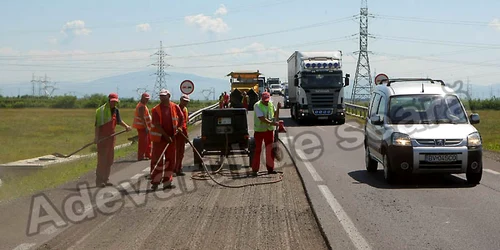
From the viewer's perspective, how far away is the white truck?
116ft

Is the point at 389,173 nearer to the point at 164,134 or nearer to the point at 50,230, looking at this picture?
the point at 164,134

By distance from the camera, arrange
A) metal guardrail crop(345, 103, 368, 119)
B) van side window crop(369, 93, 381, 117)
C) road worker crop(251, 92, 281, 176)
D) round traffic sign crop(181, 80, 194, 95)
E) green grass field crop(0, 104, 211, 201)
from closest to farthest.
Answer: road worker crop(251, 92, 281, 176), van side window crop(369, 93, 381, 117), green grass field crop(0, 104, 211, 201), round traffic sign crop(181, 80, 194, 95), metal guardrail crop(345, 103, 368, 119)

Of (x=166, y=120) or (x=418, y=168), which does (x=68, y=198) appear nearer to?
(x=166, y=120)

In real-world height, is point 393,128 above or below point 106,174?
above

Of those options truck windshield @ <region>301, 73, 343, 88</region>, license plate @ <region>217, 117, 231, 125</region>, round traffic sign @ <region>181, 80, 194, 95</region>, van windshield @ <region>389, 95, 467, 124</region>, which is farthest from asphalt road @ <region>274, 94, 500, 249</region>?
truck windshield @ <region>301, 73, 343, 88</region>

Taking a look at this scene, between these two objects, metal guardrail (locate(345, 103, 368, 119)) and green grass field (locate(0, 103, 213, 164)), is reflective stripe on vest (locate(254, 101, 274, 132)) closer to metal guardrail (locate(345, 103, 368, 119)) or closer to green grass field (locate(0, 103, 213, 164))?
green grass field (locate(0, 103, 213, 164))

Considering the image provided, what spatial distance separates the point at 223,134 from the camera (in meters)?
16.2

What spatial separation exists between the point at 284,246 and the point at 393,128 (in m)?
6.19

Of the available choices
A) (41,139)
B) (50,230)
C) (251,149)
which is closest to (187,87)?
(41,139)

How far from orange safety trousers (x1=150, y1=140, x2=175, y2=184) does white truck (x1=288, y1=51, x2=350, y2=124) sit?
74.5 feet

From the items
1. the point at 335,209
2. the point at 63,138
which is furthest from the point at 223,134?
the point at 63,138

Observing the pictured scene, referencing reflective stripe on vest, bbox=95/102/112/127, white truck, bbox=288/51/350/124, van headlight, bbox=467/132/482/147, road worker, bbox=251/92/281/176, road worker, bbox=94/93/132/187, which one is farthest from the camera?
white truck, bbox=288/51/350/124

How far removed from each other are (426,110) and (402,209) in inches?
163

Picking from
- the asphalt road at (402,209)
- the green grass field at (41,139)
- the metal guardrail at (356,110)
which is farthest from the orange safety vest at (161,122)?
the metal guardrail at (356,110)
